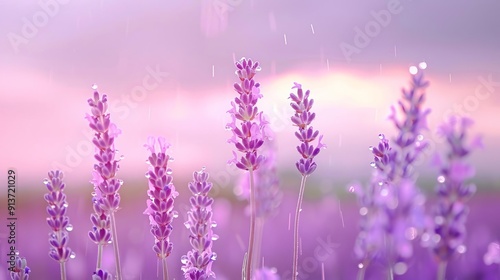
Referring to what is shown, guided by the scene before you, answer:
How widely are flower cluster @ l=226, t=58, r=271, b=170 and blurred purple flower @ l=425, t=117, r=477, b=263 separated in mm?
414

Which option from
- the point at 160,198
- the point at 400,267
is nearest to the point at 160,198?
the point at 160,198

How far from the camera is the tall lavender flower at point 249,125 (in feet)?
3.62

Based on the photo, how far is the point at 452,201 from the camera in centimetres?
73

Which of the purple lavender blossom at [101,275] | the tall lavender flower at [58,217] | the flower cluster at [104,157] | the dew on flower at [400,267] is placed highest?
the flower cluster at [104,157]

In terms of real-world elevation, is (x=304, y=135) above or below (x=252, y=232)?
above

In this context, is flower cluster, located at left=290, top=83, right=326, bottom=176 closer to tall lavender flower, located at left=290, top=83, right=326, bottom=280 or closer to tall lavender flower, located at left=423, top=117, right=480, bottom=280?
tall lavender flower, located at left=290, top=83, right=326, bottom=280

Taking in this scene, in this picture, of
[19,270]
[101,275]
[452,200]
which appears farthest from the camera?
[19,270]

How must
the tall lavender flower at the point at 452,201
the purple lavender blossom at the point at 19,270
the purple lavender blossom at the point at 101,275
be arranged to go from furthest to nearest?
the purple lavender blossom at the point at 19,270 → the purple lavender blossom at the point at 101,275 → the tall lavender flower at the point at 452,201

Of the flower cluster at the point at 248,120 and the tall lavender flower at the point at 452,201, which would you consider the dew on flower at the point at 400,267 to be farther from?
the flower cluster at the point at 248,120

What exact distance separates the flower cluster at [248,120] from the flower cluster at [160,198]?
0.43 feet

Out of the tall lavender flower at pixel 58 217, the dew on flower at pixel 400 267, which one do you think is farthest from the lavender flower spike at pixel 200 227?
the dew on flower at pixel 400 267

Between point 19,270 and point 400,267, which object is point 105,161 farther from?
point 400,267

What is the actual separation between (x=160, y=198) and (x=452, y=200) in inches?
20.5

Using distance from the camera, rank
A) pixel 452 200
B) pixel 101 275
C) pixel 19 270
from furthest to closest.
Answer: pixel 19 270, pixel 101 275, pixel 452 200
